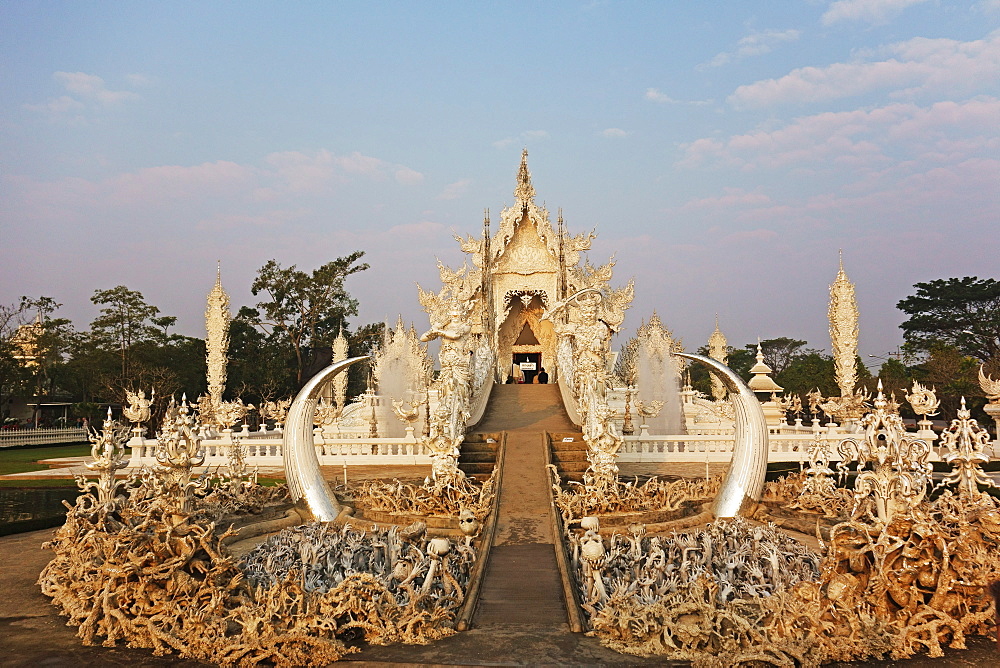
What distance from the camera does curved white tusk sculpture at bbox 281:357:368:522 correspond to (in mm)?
8859

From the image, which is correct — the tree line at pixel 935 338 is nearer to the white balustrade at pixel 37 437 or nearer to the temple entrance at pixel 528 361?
the temple entrance at pixel 528 361

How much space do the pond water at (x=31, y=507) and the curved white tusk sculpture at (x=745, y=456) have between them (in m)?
8.97

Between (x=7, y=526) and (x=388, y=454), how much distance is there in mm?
7210

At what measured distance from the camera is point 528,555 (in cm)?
711

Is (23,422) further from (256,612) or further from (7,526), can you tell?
(256,612)

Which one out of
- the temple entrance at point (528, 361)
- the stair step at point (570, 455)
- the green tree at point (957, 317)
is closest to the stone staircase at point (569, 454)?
the stair step at point (570, 455)

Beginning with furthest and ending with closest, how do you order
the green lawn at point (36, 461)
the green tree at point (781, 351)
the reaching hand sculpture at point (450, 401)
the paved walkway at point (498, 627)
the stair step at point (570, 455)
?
the green tree at point (781, 351)
the green lawn at point (36, 461)
the stair step at point (570, 455)
the reaching hand sculpture at point (450, 401)
the paved walkway at point (498, 627)

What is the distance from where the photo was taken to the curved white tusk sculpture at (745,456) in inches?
336

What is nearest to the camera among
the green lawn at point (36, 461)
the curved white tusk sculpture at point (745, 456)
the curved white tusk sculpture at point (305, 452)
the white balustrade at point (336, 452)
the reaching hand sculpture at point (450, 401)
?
the curved white tusk sculpture at point (745, 456)

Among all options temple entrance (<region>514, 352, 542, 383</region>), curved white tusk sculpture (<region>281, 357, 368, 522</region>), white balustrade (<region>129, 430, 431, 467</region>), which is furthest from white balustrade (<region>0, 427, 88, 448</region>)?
curved white tusk sculpture (<region>281, 357, 368, 522</region>)

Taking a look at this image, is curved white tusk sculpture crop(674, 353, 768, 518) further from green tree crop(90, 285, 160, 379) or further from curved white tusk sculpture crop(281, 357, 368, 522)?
green tree crop(90, 285, 160, 379)

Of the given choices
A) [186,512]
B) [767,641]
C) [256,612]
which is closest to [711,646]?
[767,641]

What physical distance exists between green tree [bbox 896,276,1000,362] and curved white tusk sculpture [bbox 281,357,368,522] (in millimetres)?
36400

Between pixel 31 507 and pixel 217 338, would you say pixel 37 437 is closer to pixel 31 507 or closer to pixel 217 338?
pixel 217 338
